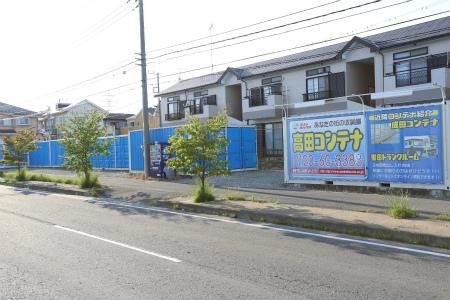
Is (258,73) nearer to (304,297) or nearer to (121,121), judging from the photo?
(304,297)

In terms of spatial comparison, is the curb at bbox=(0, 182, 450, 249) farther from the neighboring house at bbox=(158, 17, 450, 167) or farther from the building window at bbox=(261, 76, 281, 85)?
the building window at bbox=(261, 76, 281, 85)

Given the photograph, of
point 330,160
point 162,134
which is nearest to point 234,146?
point 162,134

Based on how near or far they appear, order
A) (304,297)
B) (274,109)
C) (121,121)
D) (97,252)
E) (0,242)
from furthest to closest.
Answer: (121,121), (274,109), (0,242), (97,252), (304,297)

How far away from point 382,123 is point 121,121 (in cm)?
6239

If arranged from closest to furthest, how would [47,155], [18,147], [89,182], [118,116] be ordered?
[89,182]
[18,147]
[47,155]
[118,116]

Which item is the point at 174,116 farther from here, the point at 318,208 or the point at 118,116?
the point at 118,116

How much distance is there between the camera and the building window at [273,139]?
32.8 meters

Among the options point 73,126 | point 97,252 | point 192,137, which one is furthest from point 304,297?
point 73,126

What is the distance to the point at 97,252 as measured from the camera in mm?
7801

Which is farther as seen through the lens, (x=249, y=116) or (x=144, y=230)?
(x=249, y=116)

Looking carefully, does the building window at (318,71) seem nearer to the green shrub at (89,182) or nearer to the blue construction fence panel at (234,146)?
the blue construction fence panel at (234,146)

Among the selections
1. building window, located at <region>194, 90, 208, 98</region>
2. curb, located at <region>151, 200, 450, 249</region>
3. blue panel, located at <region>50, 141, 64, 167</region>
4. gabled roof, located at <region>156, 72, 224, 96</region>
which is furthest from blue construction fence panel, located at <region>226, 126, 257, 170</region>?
blue panel, located at <region>50, 141, 64, 167</region>

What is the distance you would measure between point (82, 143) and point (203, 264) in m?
13.5

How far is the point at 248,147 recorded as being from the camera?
1019 inches
